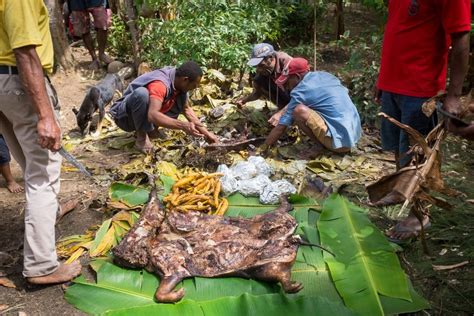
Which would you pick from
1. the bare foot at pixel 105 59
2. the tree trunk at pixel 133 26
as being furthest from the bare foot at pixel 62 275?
the bare foot at pixel 105 59

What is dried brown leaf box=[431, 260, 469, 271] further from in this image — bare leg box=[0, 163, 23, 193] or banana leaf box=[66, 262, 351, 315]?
bare leg box=[0, 163, 23, 193]

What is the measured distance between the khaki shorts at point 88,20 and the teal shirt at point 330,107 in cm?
466

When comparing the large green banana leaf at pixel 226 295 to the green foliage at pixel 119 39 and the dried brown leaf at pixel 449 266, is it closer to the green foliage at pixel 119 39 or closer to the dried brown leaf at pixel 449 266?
the dried brown leaf at pixel 449 266

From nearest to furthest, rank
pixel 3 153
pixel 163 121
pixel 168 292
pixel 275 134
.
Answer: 1. pixel 168 292
2. pixel 3 153
3. pixel 163 121
4. pixel 275 134

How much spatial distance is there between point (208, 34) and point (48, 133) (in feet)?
14.4

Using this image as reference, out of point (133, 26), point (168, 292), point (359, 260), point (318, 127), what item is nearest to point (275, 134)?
point (318, 127)

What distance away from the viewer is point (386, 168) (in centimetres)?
502

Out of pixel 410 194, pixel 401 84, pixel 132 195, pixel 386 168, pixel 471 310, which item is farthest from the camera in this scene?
pixel 386 168

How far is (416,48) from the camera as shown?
3.25 m

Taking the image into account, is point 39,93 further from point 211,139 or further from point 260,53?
point 260,53

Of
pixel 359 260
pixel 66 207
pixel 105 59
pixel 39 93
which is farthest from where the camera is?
pixel 105 59

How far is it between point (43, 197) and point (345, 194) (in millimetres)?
2679

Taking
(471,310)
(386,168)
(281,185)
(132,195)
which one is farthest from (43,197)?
(386,168)

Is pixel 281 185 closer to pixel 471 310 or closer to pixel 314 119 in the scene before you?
pixel 314 119
